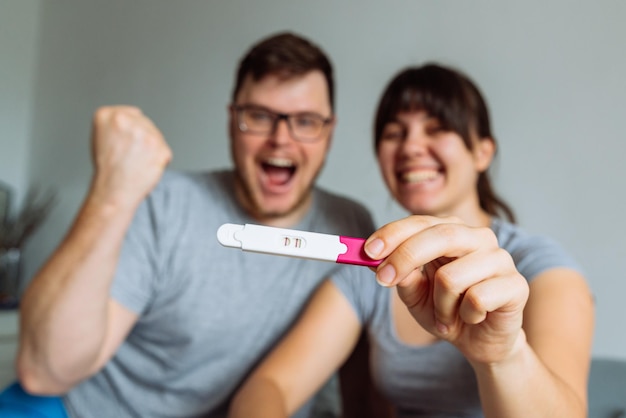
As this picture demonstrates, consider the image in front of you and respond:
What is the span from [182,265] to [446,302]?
0.66 m

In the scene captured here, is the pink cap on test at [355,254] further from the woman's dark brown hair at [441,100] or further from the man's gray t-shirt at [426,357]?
the woman's dark brown hair at [441,100]

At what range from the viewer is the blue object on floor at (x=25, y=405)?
97cm

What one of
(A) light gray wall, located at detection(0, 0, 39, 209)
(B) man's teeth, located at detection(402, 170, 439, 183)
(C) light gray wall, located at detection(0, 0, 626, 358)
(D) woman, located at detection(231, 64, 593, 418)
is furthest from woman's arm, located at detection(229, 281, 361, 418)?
(A) light gray wall, located at detection(0, 0, 39, 209)

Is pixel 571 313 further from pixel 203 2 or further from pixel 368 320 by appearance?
pixel 203 2

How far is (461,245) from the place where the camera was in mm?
537

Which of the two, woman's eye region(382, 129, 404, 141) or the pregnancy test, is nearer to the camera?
the pregnancy test

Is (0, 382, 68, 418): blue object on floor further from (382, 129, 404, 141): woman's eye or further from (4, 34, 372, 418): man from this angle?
(382, 129, 404, 141): woman's eye

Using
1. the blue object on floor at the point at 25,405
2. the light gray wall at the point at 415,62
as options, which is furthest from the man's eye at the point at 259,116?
the blue object on floor at the point at 25,405

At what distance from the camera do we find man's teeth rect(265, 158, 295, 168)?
3.78 ft

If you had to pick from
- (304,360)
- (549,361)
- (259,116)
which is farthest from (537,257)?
(259,116)

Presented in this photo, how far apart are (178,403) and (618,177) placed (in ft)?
3.40

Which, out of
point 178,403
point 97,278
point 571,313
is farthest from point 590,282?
point 97,278

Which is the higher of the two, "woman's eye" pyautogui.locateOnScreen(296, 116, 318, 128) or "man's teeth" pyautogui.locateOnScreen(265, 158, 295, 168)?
"woman's eye" pyautogui.locateOnScreen(296, 116, 318, 128)

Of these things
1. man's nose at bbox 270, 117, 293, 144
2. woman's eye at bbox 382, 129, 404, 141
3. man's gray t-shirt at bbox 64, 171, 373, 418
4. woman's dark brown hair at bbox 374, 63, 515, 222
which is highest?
woman's dark brown hair at bbox 374, 63, 515, 222
